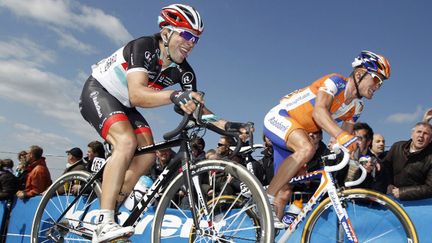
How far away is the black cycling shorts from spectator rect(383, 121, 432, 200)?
2.98 m

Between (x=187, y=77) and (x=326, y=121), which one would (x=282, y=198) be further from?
(x=187, y=77)

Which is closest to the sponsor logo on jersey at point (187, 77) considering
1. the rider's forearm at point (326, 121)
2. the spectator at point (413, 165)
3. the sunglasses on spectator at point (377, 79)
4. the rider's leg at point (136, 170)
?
the rider's leg at point (136, 170)

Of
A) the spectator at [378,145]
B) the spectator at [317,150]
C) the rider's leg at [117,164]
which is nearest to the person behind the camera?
the rider's leg at [117,164]

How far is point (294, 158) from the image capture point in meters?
4.30

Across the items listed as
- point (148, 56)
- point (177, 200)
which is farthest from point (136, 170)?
point (148, 56)

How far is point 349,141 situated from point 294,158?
64 centimetres

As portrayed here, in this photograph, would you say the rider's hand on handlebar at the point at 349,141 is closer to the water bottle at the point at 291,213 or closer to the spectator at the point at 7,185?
the water bottle at the point at 291,213

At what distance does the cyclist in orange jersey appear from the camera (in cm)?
430

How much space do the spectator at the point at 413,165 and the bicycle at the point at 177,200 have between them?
1876 mm

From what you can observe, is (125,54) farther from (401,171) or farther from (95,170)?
(401,171)

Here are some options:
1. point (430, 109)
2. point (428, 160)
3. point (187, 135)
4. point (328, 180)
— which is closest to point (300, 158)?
point (328, 180)

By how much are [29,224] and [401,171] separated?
6749 mm

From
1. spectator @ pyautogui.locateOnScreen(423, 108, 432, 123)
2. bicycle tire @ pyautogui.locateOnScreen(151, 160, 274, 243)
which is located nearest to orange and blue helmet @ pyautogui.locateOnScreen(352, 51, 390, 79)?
bicycle tire @ pyautogui.locateOnScreen(151, 160, 274, 243)

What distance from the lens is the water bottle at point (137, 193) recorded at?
13.3ft
